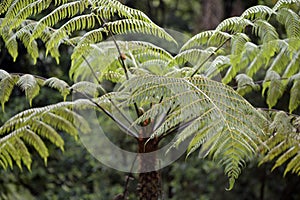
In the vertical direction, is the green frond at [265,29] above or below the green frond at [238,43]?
above

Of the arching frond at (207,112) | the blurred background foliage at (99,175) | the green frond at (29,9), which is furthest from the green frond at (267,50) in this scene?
the blurred background foliage at (99,175)

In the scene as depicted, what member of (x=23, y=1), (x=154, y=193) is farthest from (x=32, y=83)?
(x=154, y=193)

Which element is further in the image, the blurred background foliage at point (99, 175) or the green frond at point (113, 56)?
the blurred background foliage at point (99, 175)

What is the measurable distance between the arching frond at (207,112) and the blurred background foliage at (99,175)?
2.11 metres

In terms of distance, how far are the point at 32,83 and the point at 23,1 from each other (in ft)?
1.08

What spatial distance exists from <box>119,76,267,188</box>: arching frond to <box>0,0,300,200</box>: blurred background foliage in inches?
83.1

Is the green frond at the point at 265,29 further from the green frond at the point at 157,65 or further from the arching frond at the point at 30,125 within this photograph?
the arching frond at the point at 30,125

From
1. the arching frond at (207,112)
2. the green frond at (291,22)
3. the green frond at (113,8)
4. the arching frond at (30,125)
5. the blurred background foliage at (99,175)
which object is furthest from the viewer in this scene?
the blurred background foliage at (99,175)

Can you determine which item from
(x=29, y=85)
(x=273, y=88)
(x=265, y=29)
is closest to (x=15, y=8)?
(x=29, y=85)

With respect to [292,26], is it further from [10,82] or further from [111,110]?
[10,82]

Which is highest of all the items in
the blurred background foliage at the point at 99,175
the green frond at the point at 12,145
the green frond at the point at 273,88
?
the green frond at the point at 273,88

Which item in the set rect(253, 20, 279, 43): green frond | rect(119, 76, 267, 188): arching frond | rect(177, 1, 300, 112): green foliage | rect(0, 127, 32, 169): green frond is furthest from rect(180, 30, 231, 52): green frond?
rect(0, 127, 32, 169): green frond

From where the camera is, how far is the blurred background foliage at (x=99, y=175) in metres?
3.61

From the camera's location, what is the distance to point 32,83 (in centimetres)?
180
